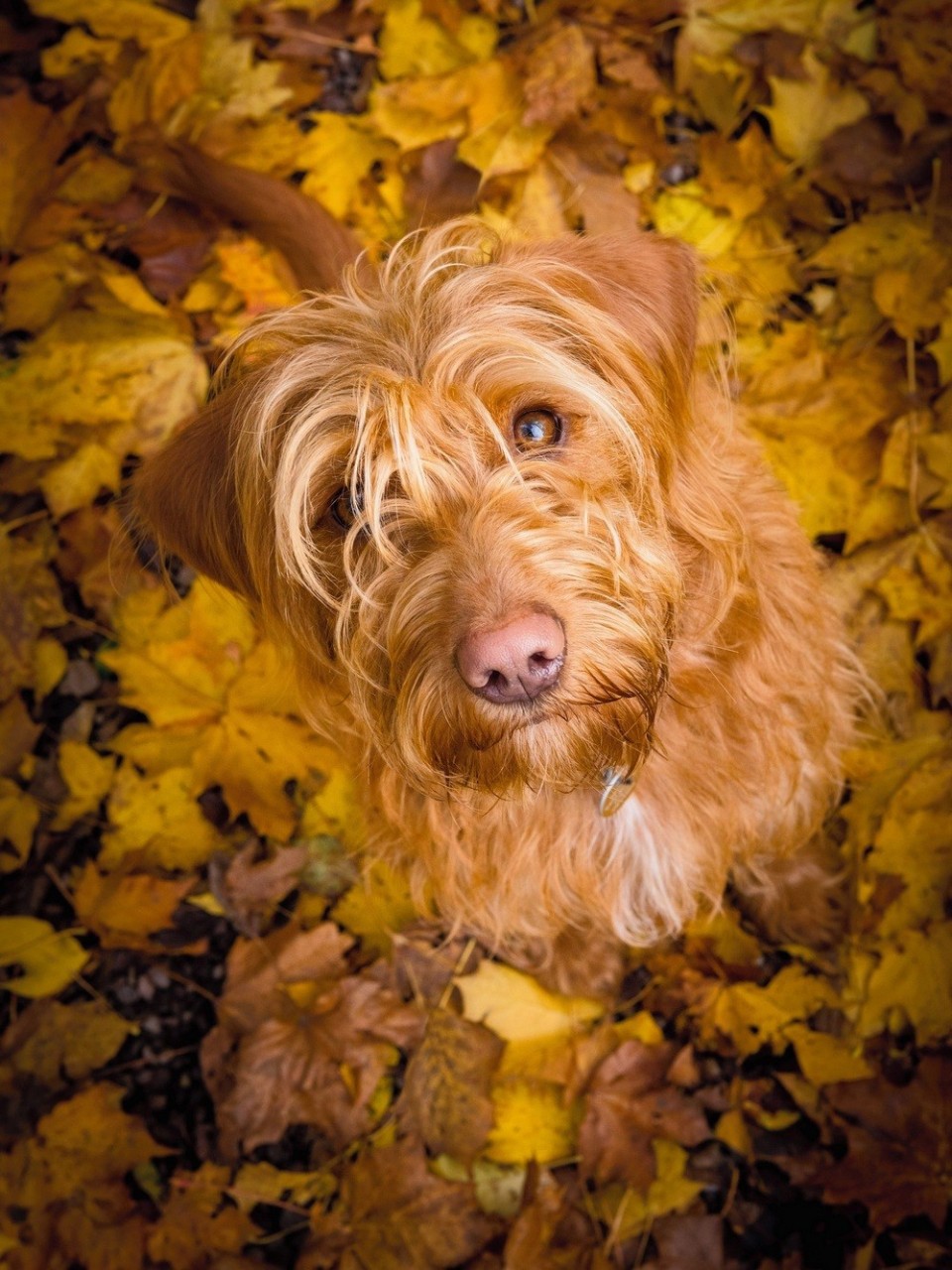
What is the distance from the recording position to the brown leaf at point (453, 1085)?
283cm

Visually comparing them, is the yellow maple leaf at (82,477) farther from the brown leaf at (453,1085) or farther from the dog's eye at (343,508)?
the brown leaf at (453,1085)

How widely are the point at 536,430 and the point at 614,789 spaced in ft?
2.65

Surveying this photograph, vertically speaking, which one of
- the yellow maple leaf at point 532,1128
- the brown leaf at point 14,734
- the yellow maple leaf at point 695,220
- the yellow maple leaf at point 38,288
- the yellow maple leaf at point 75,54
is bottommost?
the yellow maple leaf at point 532,1128

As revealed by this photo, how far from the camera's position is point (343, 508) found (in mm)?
2107

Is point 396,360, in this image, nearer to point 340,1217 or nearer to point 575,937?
point 575,937

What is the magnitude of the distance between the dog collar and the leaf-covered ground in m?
0.71

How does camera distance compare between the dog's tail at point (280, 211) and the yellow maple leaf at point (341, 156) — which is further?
the yellow maple leaf at point (341, 156)

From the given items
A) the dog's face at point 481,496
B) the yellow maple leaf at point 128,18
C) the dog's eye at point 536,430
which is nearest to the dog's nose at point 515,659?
the dog's face at point 481,496

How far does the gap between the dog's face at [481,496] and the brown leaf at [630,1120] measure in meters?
1.17

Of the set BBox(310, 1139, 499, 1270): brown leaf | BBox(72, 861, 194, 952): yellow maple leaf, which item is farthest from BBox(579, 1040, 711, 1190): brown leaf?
BBox(72, 861, 194, 952): yellow maple leaf

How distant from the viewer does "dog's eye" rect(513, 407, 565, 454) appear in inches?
77.9

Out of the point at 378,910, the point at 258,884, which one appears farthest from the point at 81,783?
the point at 378,910

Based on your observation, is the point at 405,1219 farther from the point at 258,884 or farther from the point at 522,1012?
the point at 258,884

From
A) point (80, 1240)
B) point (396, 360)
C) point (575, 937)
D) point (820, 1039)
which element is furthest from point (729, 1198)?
point (396, 360)
